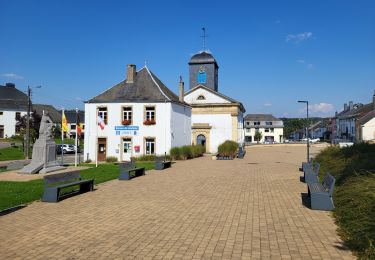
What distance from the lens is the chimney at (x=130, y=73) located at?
119 feet

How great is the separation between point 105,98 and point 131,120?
3459 mm

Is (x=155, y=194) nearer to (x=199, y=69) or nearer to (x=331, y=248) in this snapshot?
(x=331, y=248)

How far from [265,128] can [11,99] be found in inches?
2574

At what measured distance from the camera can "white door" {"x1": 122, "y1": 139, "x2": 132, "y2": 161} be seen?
3447cm

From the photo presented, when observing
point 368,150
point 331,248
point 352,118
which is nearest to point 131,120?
point 368,150

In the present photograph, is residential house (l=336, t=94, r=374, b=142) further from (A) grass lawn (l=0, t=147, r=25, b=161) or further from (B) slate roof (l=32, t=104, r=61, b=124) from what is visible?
(B) slate roof (l=32, t=104, r=61, b=124)

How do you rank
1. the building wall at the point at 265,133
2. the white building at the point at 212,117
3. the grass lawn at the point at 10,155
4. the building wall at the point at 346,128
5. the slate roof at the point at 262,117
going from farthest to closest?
the slate roof at the point at 262,117
the building wall at the point at 265,133
the building wall at the point at 346,128
the white building at the point at 212,117
the grass lawn at the point at 10,155

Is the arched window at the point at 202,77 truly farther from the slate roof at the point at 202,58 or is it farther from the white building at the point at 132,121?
the white building at the point at 132,121

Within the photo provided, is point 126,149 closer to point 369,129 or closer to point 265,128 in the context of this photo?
point 369,129

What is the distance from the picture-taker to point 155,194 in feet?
41.0

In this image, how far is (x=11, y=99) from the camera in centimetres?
7650

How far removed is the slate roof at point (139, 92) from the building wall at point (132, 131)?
46cm

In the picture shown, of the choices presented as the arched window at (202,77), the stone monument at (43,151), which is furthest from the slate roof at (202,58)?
the stone monument at (43,151)

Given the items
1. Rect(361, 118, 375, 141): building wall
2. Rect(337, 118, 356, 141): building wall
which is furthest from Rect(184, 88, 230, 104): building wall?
Rect(337, 118, 356, 141): building wall
